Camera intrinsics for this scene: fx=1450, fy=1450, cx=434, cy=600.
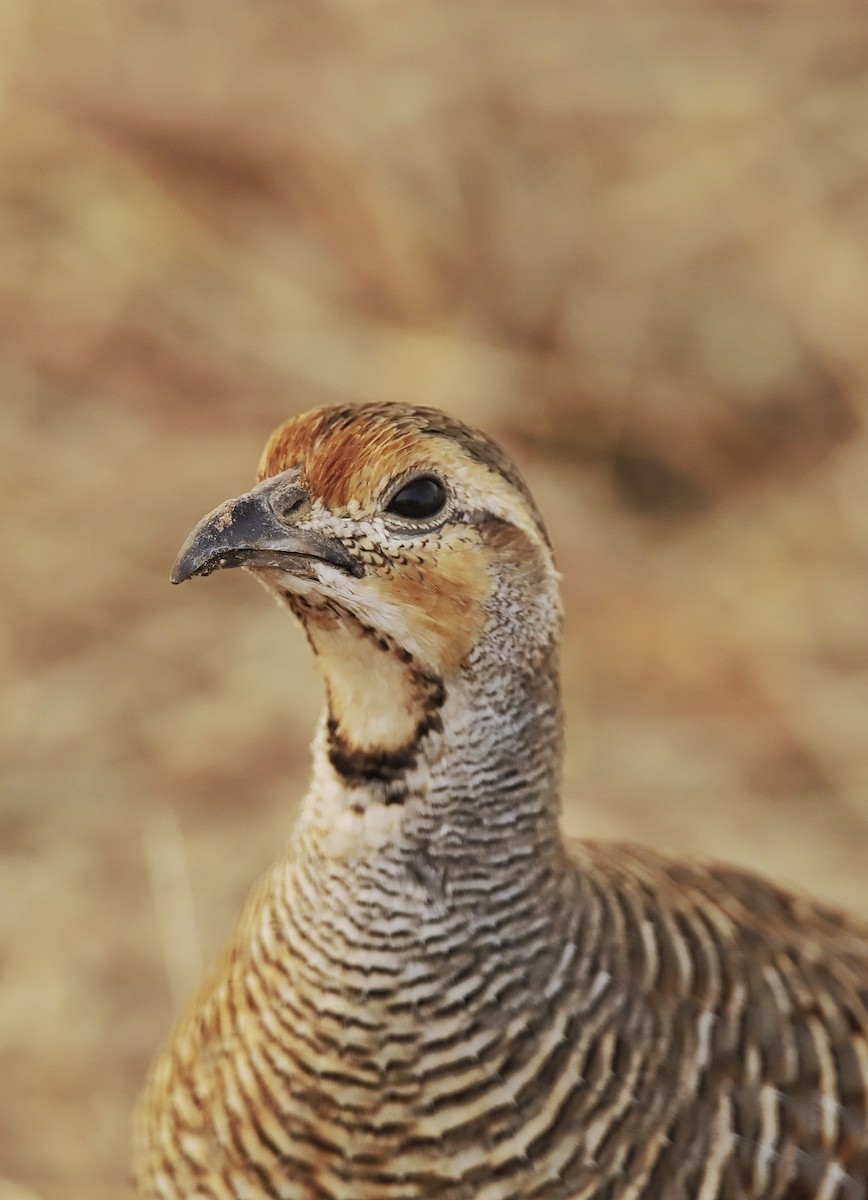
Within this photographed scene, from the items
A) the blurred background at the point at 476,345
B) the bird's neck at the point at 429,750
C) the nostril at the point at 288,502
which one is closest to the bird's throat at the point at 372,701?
the bird's neck at the point at 429,750

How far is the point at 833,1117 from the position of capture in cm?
188

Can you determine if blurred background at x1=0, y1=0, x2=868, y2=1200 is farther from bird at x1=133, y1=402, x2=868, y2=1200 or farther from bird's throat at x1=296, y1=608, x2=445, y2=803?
bird's throat at x1=296, y1=608, x2=445, y2=803

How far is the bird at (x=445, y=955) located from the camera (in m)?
1.62

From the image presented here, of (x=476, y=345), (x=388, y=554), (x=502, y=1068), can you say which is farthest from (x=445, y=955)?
(x=476, y=345)

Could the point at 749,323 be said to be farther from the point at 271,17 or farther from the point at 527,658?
the point at 527,658

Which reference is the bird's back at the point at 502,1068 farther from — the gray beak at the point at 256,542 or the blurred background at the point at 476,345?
the blurred background at the point at 476,345

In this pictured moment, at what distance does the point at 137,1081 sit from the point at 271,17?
3.80 m

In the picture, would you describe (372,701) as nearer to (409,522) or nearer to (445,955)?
(409,522)

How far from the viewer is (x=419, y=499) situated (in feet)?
5.33

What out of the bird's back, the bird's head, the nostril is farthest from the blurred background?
the nostril

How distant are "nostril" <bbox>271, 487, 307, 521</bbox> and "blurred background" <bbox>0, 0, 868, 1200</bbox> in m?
2.28

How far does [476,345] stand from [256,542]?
10.7 ft

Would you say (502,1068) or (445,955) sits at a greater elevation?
(445,955)

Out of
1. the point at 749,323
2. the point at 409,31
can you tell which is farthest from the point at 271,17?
the point at 749,323
